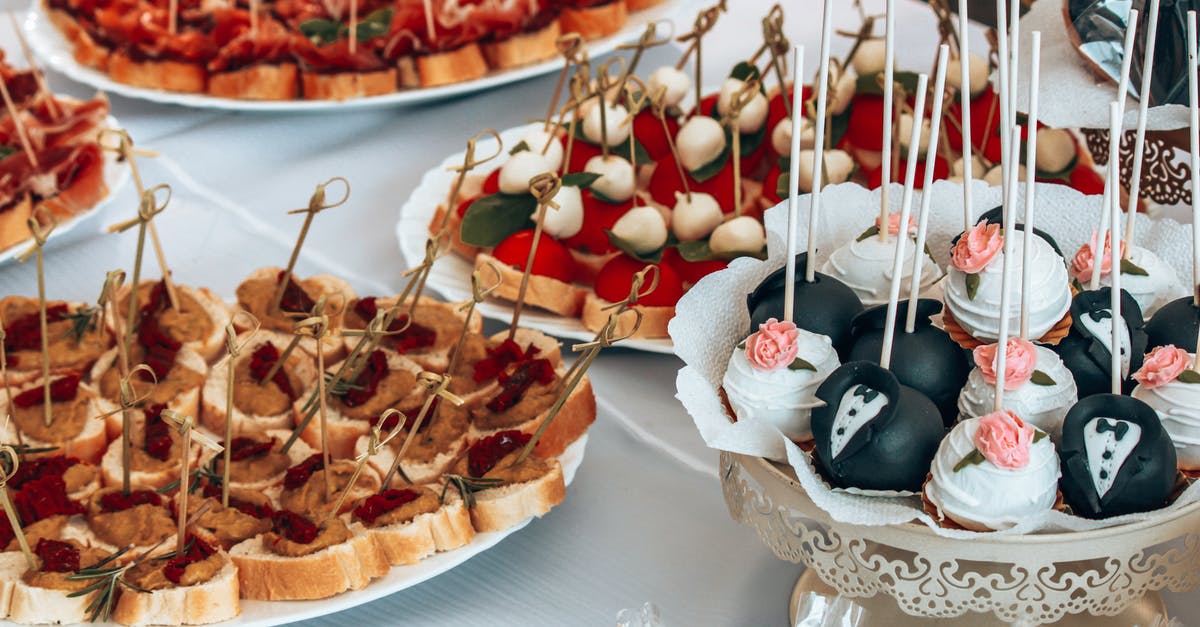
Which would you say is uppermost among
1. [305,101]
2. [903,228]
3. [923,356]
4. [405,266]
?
[903,228]

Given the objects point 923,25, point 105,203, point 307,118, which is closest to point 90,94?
point 307,118

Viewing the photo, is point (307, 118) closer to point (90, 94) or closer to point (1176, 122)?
point (90, 94)

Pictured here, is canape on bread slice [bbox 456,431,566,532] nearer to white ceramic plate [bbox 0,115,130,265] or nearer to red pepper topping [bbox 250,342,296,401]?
red pepper topping [bbox 250,342,296,401]

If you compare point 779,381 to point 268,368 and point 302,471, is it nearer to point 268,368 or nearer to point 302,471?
point 302,471

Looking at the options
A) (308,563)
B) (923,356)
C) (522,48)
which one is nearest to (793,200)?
(923,356)

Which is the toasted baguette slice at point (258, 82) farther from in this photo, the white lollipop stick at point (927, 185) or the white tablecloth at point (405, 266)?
the white lollipop stick at point (927, 185)

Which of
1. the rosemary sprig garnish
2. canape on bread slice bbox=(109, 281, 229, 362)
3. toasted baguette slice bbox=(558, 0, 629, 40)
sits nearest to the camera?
the rosemary sprig garnish

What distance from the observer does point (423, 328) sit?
1372mm

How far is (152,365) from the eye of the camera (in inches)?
52.7

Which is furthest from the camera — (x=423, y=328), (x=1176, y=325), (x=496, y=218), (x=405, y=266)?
(x=405, y=266)

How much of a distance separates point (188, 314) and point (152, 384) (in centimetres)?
14

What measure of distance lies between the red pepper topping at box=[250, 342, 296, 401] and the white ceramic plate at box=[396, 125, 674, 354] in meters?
0.23

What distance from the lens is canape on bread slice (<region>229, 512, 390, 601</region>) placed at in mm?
1027

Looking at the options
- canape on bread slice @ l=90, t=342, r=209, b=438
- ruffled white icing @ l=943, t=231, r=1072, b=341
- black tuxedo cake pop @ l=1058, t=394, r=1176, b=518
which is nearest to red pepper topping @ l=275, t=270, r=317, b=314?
canape on bread slice @ l=90, t=342, r=209, b=438
